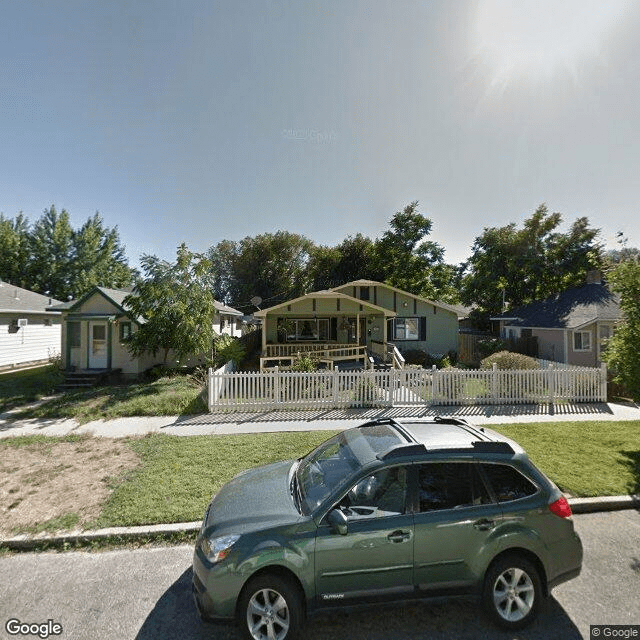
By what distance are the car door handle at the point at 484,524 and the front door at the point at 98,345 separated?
17.1 m

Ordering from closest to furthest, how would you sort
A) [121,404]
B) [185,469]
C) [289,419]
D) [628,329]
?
[185,469]
[628,329]
[289,419]
[121,404]

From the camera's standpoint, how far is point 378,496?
328 cm

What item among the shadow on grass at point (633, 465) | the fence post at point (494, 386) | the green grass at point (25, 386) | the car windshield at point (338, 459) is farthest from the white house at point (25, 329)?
the shadow on grass at point (633, 465)

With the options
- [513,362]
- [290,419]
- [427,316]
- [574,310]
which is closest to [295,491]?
[290,419]

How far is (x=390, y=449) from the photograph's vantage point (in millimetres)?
3459

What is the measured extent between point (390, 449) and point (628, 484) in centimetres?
520

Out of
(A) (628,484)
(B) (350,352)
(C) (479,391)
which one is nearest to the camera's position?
(A) (628,484)

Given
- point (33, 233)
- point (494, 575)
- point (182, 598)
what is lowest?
point (182, 598)

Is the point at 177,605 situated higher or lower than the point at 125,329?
lower

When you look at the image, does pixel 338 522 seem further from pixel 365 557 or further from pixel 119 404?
pixel 119 404

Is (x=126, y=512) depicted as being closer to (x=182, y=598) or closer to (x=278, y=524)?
(x=182, y=598)

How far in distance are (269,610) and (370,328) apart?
18537 mm

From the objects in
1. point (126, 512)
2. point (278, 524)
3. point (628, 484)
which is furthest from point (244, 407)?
point (628, 484)

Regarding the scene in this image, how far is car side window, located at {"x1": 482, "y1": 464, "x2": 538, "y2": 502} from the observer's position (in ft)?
11.0
